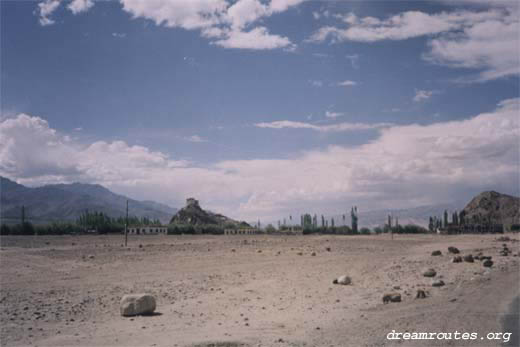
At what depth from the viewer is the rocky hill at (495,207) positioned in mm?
103375

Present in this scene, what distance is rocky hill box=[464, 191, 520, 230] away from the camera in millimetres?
103375

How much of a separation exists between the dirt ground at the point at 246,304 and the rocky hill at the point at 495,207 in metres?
84.2

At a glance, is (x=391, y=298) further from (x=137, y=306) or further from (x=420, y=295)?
(x=137, y=306)

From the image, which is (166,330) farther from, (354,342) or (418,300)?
(418,300)

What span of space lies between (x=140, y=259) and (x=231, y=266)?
22.4ft

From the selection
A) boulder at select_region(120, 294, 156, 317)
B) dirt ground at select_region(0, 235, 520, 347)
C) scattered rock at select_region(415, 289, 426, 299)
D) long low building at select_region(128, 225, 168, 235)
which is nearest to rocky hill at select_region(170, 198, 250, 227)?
long low building at select_region(128, 225, 168, 235)

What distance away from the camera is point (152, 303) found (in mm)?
14289

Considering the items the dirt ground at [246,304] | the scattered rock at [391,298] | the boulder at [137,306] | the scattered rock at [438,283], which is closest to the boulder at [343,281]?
the dirt ground at [246,304]

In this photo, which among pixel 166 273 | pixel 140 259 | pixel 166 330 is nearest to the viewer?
pixel 166 330

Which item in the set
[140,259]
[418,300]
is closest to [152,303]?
[418,300]

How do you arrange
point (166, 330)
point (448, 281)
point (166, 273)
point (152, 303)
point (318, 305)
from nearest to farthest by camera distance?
point (166, 330) < point (152, 303) < point (318, 305) < point (448, 281) < point (166, 273)

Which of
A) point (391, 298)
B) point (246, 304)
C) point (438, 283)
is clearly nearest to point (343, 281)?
point (438, 283)

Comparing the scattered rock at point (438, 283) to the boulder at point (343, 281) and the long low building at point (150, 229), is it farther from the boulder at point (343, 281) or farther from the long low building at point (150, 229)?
the long low building at point (150, 229)

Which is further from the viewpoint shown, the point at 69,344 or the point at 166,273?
the point at 166,273
